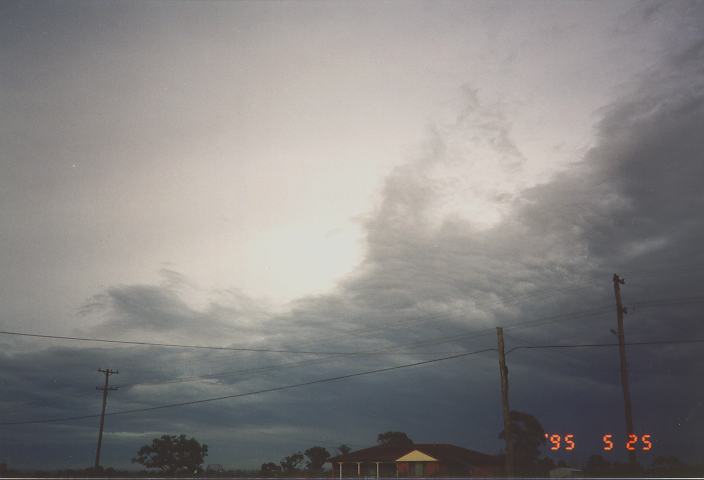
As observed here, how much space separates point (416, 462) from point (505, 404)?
113 feet

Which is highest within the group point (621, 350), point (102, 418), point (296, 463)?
point (621, 350)

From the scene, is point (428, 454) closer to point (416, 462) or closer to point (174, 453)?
point (416, 462)

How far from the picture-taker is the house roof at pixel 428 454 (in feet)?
234

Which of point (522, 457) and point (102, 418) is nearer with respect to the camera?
point (102, 418)

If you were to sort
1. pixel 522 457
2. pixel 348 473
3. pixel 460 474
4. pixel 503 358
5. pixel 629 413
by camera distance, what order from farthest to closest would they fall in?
1. pixel 522 457
2. pixel 348 473
3. pixel 460 474
4. pixel 629 413
5. pixel 503 358

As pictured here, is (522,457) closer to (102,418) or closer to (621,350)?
(621,350)

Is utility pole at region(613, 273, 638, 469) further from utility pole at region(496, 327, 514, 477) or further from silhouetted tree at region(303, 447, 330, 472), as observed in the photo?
silhouetted tree at region(303, 447, 330, 472)

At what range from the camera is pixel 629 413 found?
43500 millimetres

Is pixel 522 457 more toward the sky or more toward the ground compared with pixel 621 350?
more toward the ground

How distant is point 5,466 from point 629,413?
70.8 meters

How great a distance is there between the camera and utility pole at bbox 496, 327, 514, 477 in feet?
128

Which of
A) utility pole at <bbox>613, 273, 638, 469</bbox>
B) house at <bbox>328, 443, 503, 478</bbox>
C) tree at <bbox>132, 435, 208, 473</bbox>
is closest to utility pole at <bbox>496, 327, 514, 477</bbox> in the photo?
utility pole at <bbox>613, 273, 638, 469</bbox>

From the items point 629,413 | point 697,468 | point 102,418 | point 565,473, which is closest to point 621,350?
point 629,413

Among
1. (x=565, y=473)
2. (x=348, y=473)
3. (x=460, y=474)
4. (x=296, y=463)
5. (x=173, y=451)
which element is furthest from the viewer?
(x=296, y=463)
